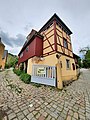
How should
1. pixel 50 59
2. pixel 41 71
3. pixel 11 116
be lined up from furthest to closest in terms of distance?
1. pixel 50 59
2. pixel 41 71
3. pixel 11 116

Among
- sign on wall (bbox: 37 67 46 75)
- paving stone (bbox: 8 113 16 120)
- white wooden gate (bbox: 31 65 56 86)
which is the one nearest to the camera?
paving stone (bbox: 8 113 16 120)

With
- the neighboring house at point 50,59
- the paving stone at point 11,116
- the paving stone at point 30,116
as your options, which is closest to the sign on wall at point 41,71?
the neighboring house at point 50,59

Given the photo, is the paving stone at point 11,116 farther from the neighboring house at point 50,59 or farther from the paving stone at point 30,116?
the neighboring house at point 50,59

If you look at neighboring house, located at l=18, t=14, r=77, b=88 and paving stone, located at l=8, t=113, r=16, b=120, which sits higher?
neighboring house, located at l=18, t=14, r=77, b=88

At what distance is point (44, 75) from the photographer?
631cm

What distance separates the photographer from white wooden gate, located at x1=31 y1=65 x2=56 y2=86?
5.81 meters

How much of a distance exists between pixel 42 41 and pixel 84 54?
100ft

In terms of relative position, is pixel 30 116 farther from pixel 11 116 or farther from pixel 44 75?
pixel 44 75

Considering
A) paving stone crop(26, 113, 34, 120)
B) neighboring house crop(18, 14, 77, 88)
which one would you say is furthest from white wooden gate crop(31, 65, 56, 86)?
paving stone crop(26, 113, 34, 120)

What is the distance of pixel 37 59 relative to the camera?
8.94 meters

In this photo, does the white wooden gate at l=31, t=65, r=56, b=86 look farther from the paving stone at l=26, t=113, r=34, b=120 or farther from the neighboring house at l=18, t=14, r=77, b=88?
the paving stone at l=26, t=113, r=34, b=120

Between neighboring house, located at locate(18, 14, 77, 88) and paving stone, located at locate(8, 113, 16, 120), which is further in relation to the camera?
neighboring house, located at locate(18, 14, 77, 88)

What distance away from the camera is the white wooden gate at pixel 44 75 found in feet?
19.1

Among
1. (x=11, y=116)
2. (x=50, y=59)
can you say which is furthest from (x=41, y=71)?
(x=11, y=116)
